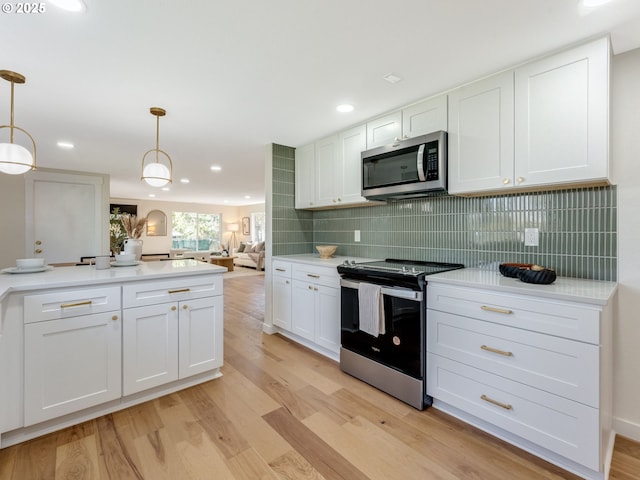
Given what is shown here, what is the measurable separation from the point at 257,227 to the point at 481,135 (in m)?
9.91

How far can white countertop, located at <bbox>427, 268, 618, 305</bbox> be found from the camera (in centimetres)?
143

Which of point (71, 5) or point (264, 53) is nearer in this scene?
point (71, 5)

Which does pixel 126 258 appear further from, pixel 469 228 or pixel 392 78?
pixel 469 228

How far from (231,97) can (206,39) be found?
2.39 feet

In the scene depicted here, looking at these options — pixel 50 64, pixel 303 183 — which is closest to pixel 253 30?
pixel 50 64

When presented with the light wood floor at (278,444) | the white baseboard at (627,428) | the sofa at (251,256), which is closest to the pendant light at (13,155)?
the light wood floor at (278,444)

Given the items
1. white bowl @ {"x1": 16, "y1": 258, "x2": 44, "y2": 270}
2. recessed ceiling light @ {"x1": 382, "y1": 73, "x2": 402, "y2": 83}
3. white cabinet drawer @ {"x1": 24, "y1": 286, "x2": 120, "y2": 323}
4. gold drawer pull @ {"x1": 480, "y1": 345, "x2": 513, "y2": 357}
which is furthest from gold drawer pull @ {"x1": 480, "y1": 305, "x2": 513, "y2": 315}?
white bowl @ {"x1": 16, "y1": 258, "x2": 44, "y2": 270}

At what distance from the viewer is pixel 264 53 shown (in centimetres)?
180

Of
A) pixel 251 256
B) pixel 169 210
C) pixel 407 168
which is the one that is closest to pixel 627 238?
pixel 407 168

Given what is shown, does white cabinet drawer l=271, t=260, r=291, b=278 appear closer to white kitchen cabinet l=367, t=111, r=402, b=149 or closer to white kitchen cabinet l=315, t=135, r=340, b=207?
white kitchen cabinet l=315, t=135, r=340, b=207

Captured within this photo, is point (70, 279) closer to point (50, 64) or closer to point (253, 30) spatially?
point (50, 64)

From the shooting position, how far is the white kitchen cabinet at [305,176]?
11.3ft

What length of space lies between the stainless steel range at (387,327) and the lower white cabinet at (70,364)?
164 centimetres

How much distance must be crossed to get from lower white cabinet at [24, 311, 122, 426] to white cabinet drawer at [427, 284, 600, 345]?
A: 2102 millimetres
